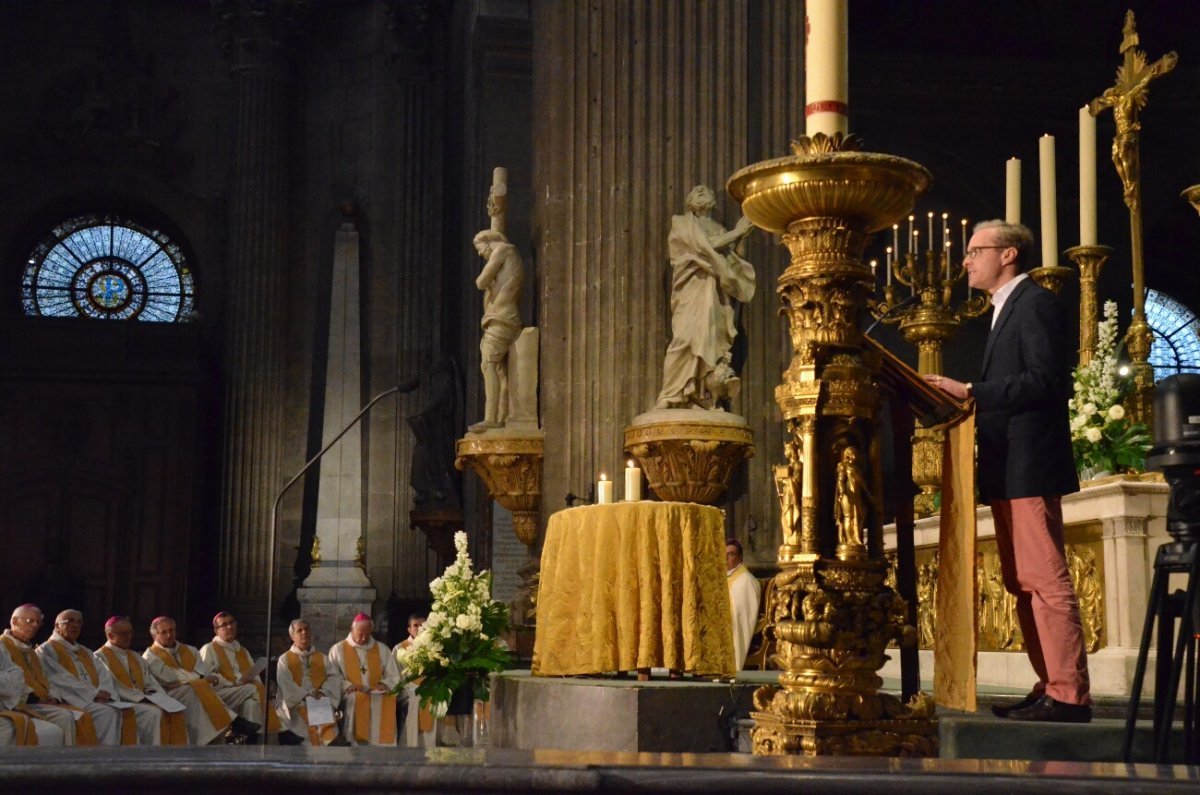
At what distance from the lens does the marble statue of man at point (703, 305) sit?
392 inches

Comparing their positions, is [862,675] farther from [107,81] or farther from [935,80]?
[107,81]

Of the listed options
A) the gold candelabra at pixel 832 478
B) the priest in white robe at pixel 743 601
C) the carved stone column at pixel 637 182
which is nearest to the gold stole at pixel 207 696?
the carved stone column at pixel 637 182

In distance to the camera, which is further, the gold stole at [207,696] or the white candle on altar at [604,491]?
the gold stole at [207,696]

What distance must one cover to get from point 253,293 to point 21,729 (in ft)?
31.4

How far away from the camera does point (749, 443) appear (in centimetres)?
986

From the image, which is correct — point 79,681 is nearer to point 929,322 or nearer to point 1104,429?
point 929,322

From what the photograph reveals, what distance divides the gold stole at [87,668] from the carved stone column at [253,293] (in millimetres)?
5909

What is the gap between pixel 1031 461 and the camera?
472 centimetres

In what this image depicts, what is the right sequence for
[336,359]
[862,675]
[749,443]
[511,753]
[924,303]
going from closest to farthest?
A: [511,753] < [862,675] < [749,443] < [924,303] < [336,359]

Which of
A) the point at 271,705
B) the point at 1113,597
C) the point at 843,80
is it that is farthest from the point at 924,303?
the point at 271,705

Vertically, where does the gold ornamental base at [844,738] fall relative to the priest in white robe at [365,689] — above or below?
above

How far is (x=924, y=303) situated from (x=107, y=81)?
50.0 ft

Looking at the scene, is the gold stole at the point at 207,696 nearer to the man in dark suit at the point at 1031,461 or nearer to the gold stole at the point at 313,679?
the gold stole at the point at 313,679

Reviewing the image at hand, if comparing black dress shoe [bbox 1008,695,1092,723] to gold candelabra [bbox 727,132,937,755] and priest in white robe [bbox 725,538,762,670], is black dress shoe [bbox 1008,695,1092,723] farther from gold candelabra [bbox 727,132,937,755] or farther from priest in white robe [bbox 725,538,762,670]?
priest in white robe [bbox 725,538,762,670]
